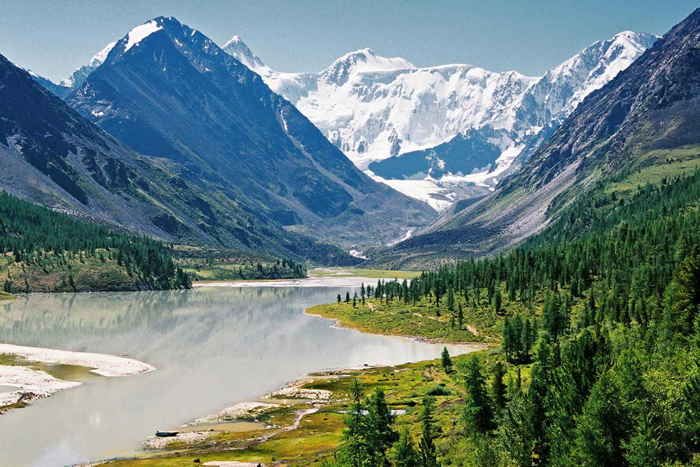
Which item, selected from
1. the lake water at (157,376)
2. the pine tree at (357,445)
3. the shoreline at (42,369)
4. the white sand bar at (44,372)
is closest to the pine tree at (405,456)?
the pine tree at (357,445)

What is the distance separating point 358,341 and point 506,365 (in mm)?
67524

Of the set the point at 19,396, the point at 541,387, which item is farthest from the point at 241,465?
the point at 19,396

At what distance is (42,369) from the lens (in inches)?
5030

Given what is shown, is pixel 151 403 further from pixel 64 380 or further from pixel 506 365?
pixel 506 365

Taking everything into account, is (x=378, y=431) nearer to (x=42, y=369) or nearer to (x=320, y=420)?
(x=320, y=420)

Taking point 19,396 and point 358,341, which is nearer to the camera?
point 19,396

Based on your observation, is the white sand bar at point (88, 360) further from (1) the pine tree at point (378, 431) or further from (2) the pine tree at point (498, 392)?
(2) the pine tree at point (498, 392)

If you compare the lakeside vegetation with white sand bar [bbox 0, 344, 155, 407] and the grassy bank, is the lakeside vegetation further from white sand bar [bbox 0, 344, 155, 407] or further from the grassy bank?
white sand bar [bbox 0, 344, 155, 407]

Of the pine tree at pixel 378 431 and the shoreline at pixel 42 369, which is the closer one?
the pine tree at pixel 378 431

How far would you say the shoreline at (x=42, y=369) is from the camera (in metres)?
106

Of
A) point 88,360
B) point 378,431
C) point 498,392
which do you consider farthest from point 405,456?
point 88,360

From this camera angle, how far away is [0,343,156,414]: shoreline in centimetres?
10600

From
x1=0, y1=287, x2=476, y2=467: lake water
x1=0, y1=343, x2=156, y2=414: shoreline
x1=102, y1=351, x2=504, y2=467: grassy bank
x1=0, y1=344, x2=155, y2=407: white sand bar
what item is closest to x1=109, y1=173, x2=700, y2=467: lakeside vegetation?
x1=102, y1=351, x2=504, y2=467: grassy bank

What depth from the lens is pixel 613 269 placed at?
595 ft
